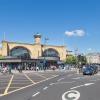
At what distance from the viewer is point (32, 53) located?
138375 mm

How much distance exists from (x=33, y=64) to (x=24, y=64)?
5.42 metres

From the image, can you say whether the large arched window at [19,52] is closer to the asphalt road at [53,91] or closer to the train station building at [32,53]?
the train station building at [32,53]

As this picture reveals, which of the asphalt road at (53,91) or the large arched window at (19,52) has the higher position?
the large arched window at (19,52)

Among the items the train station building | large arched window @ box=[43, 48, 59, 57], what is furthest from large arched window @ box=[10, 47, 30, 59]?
large arched window @ box=[43, 48, 59, 57]

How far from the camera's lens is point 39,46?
140750mm

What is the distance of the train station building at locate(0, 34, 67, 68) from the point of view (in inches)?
4638

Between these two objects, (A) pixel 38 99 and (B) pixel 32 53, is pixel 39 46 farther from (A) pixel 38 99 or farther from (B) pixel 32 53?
(A) pixel 38 99

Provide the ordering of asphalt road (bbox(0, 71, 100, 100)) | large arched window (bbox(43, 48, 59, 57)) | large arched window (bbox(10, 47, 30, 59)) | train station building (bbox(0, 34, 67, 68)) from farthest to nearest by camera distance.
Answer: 1. large arched window (bbox(43, 48, 59, 57))
2. large arched window (bbox(10, 47, 30, 59))
3. train station building (bbox(0, 34, 67, 68))
4. asphalt road (bbox(0, 71, 100, 100))

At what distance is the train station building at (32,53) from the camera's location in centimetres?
11781

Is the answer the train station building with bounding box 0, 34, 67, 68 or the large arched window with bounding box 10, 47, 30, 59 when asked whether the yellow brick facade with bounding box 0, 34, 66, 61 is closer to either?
the train station building with bounding box 0, 34, 67, 68

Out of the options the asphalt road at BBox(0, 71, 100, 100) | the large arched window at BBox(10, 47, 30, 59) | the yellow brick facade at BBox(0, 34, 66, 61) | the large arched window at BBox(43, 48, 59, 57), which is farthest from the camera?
the large arched window at BBox(43, 48, 59, 57)

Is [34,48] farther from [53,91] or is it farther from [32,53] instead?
[53,91]

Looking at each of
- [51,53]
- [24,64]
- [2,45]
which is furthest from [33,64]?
[51,53]

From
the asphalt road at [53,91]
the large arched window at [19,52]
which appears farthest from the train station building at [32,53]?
the asphalt road at [53,91]
